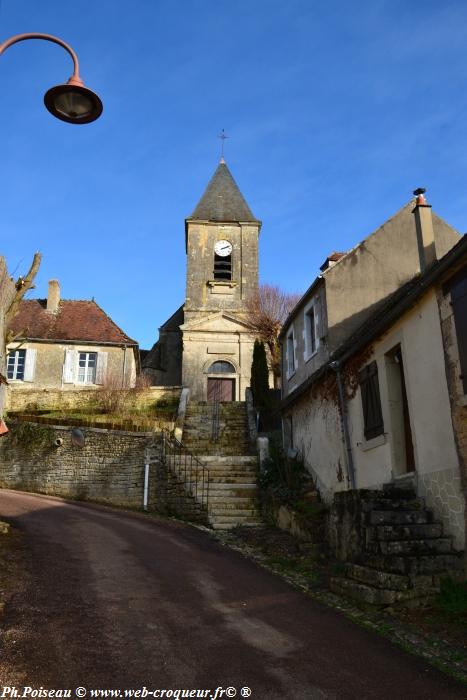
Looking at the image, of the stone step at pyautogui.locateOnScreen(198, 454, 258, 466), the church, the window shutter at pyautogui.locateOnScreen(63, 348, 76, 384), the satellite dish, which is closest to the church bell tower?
the church

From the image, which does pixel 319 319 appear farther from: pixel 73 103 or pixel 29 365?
pixel 29 365

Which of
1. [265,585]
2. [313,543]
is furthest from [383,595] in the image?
[313,543]

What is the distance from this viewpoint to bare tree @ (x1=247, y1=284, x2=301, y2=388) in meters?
28.0

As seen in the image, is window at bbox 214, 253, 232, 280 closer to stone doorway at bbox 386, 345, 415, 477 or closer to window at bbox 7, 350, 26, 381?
window at bbox 7, 350, 26, 381

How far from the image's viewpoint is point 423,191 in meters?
11.5

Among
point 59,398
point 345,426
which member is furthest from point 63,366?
point 345,426

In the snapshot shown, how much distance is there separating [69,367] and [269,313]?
34.4ft

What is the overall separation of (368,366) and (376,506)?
296 centimetres

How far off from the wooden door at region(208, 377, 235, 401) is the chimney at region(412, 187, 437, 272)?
722 inches

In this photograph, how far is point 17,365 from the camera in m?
25.1

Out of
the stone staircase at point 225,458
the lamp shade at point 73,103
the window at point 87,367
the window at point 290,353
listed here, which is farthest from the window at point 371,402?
the window at point 87,367

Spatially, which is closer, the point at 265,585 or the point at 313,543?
the point at 265,585

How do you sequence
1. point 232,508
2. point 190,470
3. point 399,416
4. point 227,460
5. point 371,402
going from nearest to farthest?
1. point 399,416
2. point 371,402
3. point 232,508
4. point 190,470
5. point 227,460

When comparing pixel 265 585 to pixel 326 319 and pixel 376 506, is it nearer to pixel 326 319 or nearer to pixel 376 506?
pixel 376 506
